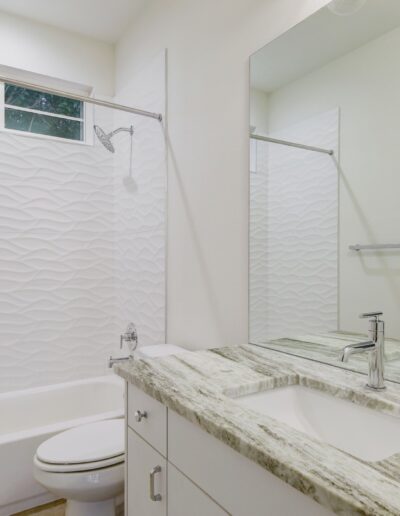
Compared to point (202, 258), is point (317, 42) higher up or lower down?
higher up

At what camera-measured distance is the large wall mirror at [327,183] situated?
3.92 feet

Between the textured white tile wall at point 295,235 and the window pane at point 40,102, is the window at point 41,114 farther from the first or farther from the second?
the textured white tile wall at point 295,235

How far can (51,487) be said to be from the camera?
1551 mm

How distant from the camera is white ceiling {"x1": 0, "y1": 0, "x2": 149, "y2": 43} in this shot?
2.55m

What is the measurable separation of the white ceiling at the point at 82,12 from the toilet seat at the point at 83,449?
A: 2.51 meters

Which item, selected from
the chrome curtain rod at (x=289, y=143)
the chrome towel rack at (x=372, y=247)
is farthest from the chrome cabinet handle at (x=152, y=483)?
the chrome curtain rod at (x=289, y=143)

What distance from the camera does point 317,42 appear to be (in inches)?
55.7

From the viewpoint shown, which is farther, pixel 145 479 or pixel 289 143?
pixel 289 143

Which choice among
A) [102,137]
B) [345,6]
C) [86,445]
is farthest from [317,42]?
[86,445]

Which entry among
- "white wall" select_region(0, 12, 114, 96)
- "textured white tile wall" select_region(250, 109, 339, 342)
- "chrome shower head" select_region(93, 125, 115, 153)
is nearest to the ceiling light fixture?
"textured white tile wall" select_region(250, 109, 339, 342)

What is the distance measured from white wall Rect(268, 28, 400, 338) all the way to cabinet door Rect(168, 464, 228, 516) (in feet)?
2.28

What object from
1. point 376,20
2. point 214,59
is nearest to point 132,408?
point 376,20

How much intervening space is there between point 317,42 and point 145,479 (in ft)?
5.08

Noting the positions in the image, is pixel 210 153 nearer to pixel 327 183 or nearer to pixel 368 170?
pixel 327 183
